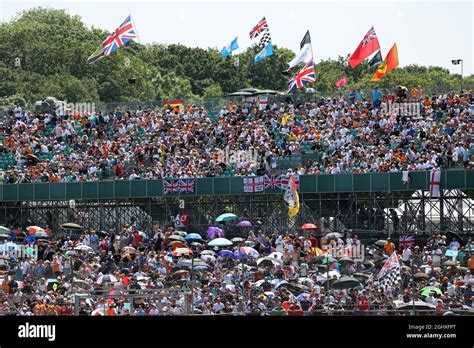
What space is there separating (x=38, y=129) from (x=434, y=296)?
2772 cm

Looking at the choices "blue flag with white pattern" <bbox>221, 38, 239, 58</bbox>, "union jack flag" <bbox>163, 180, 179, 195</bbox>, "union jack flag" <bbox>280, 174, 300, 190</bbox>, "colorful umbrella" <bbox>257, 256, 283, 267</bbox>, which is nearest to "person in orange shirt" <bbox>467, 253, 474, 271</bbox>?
"colorful umbrella" <bbox>257, 256, 283, 267</bbox>

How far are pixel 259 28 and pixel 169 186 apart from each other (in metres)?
13.4

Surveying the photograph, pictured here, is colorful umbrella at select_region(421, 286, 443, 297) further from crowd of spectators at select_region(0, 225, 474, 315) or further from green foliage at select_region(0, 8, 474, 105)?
green foliage at select_region(0, 8, 474, 105)

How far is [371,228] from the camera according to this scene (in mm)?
39688

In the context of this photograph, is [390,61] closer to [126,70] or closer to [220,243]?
[220,243]

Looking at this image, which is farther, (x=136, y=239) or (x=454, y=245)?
(x=136, y=239)

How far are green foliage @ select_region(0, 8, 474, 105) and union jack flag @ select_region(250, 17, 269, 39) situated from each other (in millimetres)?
29889

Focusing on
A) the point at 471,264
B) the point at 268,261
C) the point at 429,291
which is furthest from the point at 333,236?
the point at 429,291

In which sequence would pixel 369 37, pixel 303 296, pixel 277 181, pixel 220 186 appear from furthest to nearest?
pixel 369 37, pixel 220 186, pixel 277 181, pixel 303 296

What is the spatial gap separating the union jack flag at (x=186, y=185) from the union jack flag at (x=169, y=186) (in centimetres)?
17

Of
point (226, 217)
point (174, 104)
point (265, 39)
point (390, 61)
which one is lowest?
point (226, 217)

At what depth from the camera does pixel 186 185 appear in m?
42.2

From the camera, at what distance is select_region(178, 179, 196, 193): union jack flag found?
138 feet
